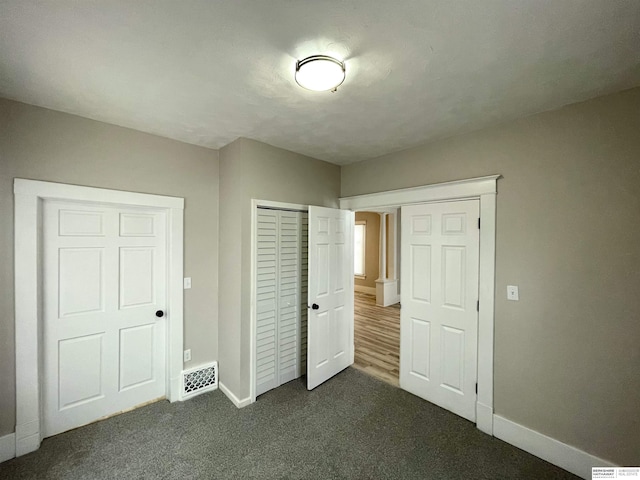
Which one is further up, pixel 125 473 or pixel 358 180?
pixel 358 180

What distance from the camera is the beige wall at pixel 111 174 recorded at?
1.86 meters

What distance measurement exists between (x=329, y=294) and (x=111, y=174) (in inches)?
91.1

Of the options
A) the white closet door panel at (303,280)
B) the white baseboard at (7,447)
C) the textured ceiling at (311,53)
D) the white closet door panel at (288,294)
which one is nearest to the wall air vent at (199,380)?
the white closet door panel at (288,294)

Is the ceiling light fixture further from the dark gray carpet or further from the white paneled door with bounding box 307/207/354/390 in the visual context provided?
the dark gray carpet

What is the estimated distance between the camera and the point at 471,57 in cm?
139

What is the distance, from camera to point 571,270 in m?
1.87

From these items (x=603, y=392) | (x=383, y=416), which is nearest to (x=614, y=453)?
(x=603, y=392)

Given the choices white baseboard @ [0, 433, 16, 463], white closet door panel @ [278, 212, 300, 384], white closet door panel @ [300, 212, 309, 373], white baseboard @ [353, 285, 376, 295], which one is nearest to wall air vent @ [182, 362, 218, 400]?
white closet door panel @ [278, 212, 300, 384]

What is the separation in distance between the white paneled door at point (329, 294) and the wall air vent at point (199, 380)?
0.99m

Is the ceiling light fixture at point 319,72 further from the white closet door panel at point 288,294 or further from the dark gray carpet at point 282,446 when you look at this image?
the dark gray carpet at point 282,446

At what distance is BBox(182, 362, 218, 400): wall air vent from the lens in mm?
2619

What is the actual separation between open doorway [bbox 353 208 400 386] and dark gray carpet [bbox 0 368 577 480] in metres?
1.13

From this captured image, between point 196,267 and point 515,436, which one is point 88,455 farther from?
point 515,436

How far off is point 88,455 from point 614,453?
353 centimetres
